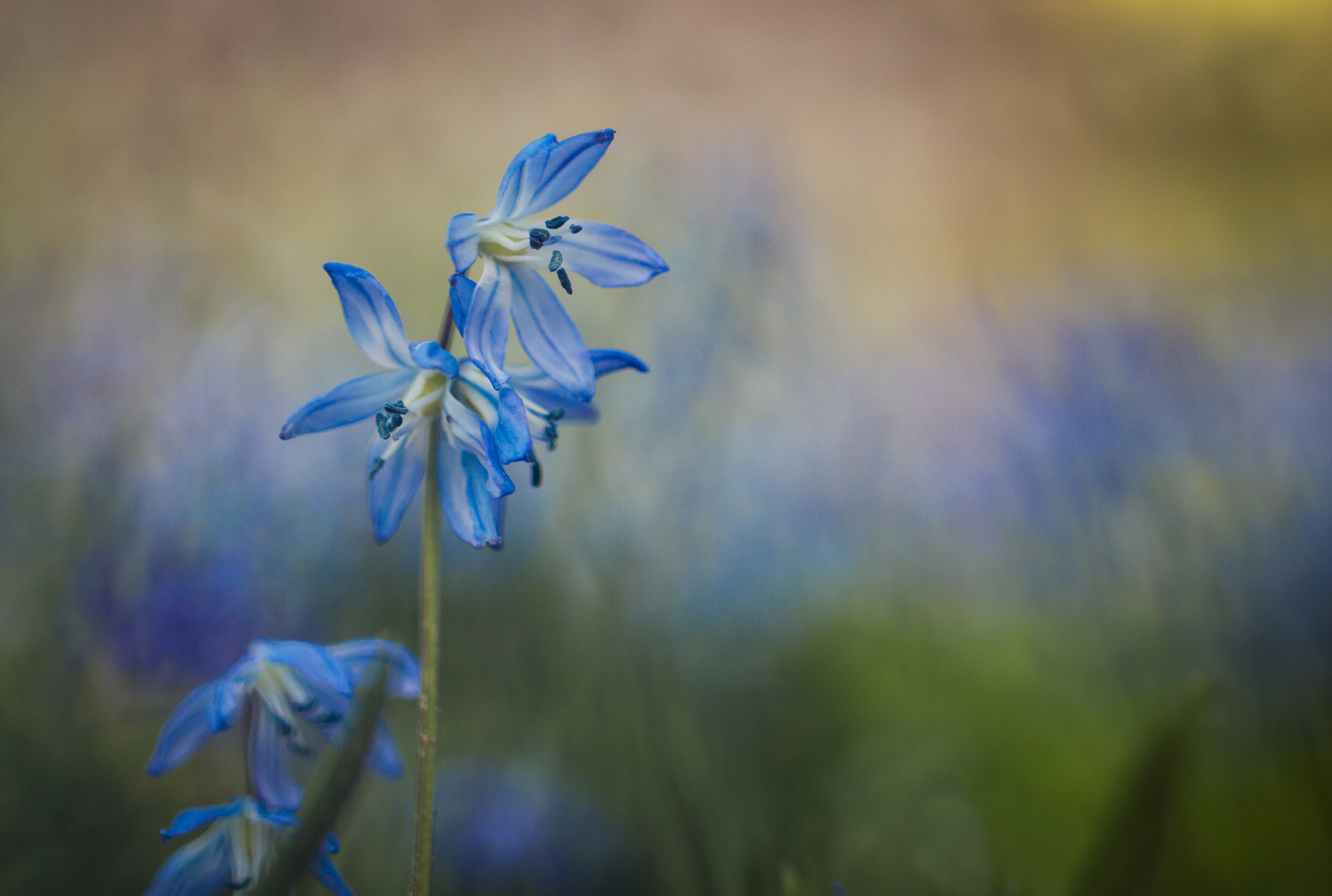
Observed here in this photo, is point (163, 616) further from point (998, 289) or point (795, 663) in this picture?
point (998, 289)

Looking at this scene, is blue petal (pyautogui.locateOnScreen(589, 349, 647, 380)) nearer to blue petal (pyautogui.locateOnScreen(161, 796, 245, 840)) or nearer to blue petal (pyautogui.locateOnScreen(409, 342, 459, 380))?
blue petal (pyautogui.locateOnScreen(409, 342, 459, 380))

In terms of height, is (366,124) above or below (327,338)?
above

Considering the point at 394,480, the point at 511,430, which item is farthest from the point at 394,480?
the point at 511,430

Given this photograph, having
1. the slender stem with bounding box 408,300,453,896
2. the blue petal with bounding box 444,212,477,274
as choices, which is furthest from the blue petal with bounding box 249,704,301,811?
the blue petal with bounding box 444,212,477,274

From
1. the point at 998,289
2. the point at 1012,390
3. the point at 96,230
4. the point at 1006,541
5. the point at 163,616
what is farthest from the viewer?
the point at 998,289

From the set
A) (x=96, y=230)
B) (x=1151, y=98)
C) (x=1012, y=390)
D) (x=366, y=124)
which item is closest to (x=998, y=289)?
(x=1151, y=98)

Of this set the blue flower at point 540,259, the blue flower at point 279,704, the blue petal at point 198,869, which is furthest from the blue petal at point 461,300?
the blue petal at point 198,869

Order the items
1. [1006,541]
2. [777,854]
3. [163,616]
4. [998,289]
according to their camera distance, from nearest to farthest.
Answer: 1. [777,854]
2. [163,616]
3. [1006,541]
4. [998,289]

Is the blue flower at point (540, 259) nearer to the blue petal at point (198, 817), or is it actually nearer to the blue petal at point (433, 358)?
the blue petal at point (433, 358)
